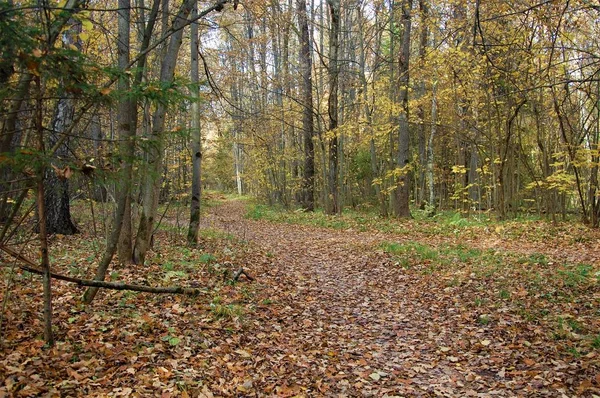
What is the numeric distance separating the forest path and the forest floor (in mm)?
20

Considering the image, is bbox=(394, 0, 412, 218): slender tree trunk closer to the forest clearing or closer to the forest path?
the forest clearing

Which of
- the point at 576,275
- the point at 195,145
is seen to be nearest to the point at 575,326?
the point at 576,275

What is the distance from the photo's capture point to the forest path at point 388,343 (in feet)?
14.8

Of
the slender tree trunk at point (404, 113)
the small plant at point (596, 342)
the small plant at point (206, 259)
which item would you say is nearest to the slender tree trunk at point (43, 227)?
the small plant at point (206, 259)

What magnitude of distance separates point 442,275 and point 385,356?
137 inches

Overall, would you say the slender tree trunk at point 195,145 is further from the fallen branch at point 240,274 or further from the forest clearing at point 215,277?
the fallen branch at point 240,274

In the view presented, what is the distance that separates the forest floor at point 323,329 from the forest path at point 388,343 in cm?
2

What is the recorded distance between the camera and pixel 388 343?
5754mm

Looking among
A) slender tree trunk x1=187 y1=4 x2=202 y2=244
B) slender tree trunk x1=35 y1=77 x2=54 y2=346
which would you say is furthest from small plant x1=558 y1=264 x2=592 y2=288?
slender tree trunk x1=187 y1=4 x2=202 y2=244

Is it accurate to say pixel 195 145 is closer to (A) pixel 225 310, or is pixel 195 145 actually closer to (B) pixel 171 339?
(A) pixel 225 310

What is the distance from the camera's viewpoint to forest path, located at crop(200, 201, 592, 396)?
452cm

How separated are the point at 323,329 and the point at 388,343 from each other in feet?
3.20

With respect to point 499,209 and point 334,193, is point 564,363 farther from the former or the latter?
point 334,193

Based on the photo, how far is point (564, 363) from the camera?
470 centimetres
